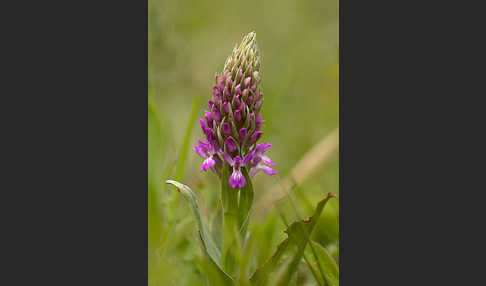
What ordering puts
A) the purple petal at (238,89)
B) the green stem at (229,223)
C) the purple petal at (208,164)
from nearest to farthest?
the purple petal at (238,89)
the purple petal at (208,164)
the green stem at (229,223)

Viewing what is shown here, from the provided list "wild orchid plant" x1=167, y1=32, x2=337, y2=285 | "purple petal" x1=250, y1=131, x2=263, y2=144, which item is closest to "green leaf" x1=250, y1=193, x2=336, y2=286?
"wild orchid plant" x1=167, y1=32, x2=337, y2=285

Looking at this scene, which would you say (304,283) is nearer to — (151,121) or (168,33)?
(151,121)

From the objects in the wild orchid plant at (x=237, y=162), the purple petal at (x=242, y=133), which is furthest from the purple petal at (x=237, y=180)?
the purple petal at (x=242, y=133)

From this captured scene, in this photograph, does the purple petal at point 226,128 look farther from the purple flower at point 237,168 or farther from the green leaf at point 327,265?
the green leaf at point 327,265

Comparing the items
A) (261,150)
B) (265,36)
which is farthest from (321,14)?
(261,150)

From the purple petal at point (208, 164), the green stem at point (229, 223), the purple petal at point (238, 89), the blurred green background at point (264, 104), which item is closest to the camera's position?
the purple petal at point (238, 89)

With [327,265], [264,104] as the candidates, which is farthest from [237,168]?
[264,104]

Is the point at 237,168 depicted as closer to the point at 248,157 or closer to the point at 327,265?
the point at 248,157
